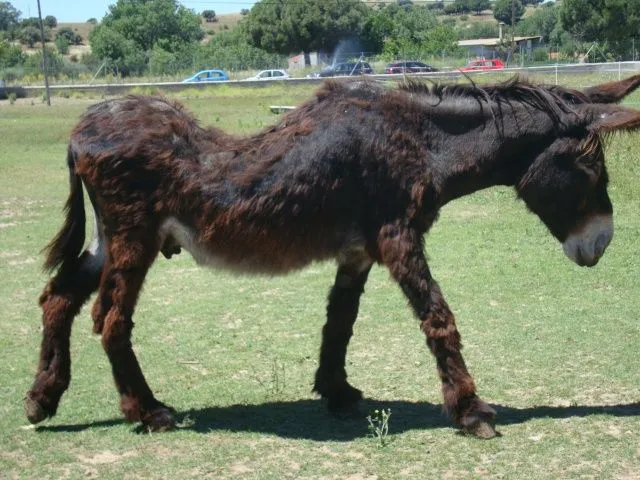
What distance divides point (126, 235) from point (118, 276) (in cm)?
27

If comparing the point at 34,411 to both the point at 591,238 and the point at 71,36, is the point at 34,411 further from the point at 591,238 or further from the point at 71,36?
the point at 71,36

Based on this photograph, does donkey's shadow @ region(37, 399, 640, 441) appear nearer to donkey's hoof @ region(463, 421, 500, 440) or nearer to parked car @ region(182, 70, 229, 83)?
donkey's hoof @ region(463, 421, 500, 440)

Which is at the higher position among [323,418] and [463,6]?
[463,6]

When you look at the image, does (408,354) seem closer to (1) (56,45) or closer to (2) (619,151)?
(2) (619,151)

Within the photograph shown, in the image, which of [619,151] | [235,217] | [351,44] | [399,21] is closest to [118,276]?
[235,217]

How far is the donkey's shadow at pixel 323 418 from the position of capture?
Result: 5734mm

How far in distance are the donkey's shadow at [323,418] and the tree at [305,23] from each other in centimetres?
6847

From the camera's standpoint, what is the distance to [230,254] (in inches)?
228

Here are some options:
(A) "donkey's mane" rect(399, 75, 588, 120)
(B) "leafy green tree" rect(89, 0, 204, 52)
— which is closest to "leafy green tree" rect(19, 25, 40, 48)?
(B) "leafy green tree" rect(89, 0, 204, 52)

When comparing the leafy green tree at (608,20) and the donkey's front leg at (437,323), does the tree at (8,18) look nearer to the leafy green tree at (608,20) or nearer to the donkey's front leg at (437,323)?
the leafy green tree at (608,20)

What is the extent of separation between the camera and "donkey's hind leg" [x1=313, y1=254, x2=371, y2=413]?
607 centimetres

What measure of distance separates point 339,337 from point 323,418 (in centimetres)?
56

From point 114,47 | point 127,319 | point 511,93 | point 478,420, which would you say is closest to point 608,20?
point 114,47

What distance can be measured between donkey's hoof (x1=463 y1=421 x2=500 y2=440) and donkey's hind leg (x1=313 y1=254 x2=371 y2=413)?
98cm
